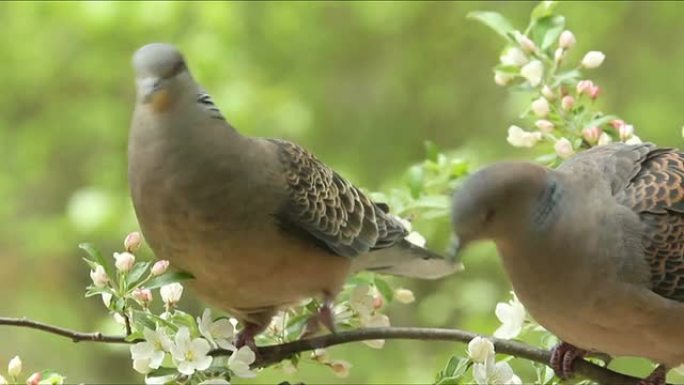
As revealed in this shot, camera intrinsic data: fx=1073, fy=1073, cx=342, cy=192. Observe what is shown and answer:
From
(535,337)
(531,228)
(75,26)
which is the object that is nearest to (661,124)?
(535,337)

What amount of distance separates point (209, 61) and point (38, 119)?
22.4 inches

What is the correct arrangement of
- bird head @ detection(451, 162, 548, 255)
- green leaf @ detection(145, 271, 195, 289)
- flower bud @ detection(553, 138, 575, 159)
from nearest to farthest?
bird head @ detection(451, 162, 548, 255) → green leaf @ detection(145, 271, 195, 289) → flower bud @ detection(553, 138, 575, 159)

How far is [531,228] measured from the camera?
38.8 inches

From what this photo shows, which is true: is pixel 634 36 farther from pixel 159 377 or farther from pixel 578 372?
pixel 159 377

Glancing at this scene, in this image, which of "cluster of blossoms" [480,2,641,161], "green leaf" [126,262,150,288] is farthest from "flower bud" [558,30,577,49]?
"green leaf" [126,262,150,288]

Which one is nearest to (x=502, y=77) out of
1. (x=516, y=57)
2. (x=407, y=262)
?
(x=516, y=57)

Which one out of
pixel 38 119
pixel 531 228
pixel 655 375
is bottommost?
pixel 655 375

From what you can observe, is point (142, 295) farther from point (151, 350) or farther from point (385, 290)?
point (385, 290)

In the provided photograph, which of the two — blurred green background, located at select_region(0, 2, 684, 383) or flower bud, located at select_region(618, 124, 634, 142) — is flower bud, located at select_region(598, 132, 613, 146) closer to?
flower bud, located at select_region(618, 124, 634, 142)

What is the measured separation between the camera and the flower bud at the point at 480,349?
1.00 meters

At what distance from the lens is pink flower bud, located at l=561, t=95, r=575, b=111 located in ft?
4.16

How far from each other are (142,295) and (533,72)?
54 centimetres

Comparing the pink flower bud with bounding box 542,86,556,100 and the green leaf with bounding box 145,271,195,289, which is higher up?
the pink flower bud with bounding box 542,86,556,100

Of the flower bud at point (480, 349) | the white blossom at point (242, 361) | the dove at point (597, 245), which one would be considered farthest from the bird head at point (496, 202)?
the white blossom at point (242, 361)
